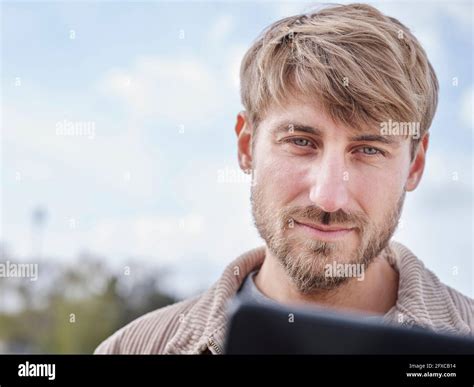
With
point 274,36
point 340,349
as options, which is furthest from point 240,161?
point 340,349

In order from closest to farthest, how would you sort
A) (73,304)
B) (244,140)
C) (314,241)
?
1. (314,241)
2. (244,140)
3. (73,304)

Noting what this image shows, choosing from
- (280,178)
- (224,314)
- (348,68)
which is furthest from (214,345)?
(348,68)

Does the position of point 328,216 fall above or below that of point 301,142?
below

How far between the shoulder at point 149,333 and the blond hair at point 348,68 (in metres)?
0.68

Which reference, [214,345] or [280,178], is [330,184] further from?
[214,345]

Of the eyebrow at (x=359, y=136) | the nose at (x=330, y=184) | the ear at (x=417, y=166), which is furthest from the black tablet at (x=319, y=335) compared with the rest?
the ear at (x=417, y=166)


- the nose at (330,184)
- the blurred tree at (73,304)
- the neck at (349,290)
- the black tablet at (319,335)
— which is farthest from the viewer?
the blurred tree at (73,304)

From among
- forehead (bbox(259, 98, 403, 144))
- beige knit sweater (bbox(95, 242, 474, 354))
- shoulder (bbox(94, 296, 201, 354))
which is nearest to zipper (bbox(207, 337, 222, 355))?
beige knit sweater (bbox(95, 242, 474, 354))

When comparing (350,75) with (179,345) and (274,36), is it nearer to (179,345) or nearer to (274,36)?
(274,36)

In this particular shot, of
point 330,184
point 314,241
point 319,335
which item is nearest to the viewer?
point 319,335

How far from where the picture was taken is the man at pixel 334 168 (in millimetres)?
1826

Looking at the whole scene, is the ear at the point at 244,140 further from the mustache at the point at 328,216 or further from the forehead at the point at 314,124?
the mustache at the point at 328,216

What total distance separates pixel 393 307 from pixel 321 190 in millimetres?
419

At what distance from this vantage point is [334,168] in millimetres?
1775
